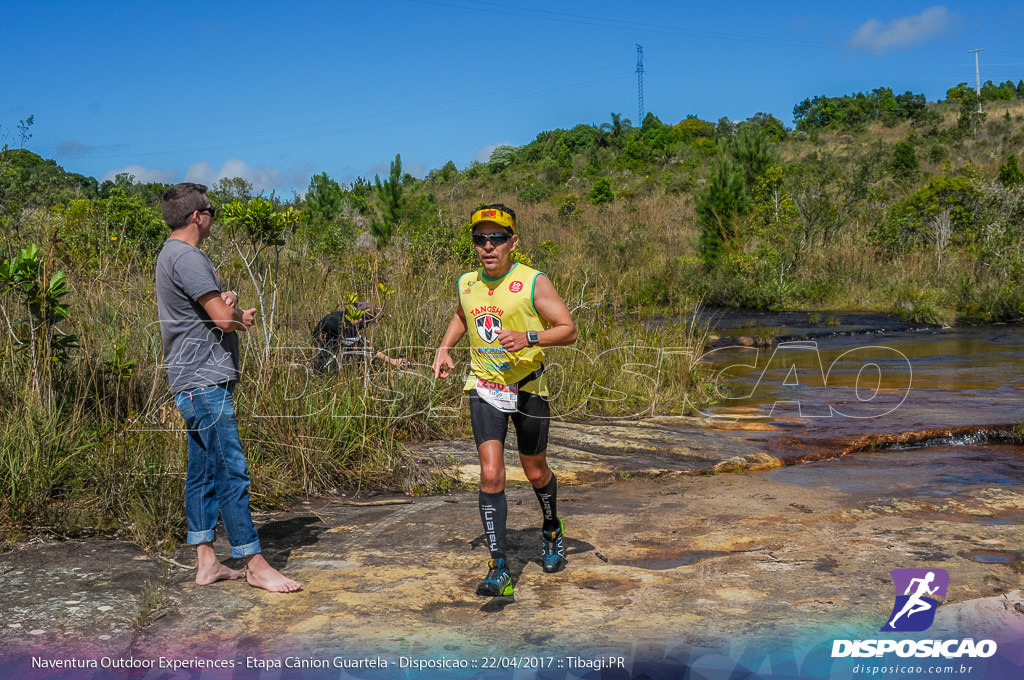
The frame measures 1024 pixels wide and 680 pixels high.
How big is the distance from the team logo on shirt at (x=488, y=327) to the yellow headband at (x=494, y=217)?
1.52 feet

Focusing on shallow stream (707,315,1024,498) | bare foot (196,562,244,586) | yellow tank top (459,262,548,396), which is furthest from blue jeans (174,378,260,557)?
shallow stream (707,315,1024,498)

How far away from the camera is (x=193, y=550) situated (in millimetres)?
4941

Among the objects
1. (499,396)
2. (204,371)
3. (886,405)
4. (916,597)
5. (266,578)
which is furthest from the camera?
(886,405)

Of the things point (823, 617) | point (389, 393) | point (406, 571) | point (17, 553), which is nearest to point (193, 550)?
point (17, 553)

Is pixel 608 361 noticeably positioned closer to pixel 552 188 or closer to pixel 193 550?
pixel 193 550

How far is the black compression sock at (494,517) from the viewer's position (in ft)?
13.9

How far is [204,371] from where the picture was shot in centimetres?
412

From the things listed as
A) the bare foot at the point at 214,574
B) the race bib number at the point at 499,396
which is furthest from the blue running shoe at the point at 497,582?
the bare foot at the point at 214,574

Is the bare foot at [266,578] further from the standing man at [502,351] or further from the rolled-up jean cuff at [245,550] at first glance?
the standing man at [502,351]

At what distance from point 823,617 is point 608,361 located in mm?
6657

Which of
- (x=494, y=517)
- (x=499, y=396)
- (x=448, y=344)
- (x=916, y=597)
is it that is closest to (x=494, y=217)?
(x=448, y=344)

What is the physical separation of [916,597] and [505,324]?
2239mm

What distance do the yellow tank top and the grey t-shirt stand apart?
122 cm

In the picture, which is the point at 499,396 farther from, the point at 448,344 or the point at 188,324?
the point at 188,324
